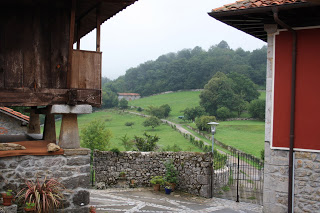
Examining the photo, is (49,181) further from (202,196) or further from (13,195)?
(202,196)

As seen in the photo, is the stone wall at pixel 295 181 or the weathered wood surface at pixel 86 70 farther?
the weathered wood surface at pixel 86 70

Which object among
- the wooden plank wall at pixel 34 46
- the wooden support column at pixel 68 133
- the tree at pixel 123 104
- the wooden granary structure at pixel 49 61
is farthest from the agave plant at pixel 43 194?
the tree at pixel 123 104

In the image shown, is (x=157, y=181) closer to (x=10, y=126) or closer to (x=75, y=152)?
(x=75, y=152)

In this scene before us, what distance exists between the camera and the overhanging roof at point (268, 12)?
18.6 feet

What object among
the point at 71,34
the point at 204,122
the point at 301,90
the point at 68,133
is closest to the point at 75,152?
the point at 68,133

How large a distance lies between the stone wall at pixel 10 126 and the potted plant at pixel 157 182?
233 inches

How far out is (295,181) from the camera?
6324 millimetres

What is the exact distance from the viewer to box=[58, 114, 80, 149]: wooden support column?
695 centimetres

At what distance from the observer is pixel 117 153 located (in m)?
13.0

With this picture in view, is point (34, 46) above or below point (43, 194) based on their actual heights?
above

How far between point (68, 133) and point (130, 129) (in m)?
41.1

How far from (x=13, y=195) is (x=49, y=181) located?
2.24 ft

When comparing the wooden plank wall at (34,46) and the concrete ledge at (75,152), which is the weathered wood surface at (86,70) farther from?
the concrete ledge at (75,152)

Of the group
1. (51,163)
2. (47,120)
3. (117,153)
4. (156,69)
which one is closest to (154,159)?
(117,153)
